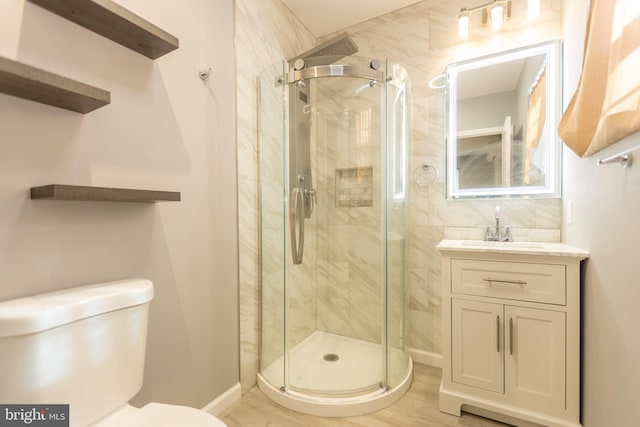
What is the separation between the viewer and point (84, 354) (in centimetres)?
90

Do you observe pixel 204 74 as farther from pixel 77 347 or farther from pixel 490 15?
pixel 490 15

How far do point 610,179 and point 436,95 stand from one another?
1257 mm

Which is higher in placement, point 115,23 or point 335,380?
point 115,23

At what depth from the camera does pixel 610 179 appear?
108 cm

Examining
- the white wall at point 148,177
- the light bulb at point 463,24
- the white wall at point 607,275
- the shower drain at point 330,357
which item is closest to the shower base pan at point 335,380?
the shower drain at point 330,357

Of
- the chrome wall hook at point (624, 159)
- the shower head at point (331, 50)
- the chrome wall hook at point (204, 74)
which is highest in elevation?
the shower head at point (331, 50)

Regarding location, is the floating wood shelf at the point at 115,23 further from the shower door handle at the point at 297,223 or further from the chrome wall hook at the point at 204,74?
the shower door handle at the point at 297,223

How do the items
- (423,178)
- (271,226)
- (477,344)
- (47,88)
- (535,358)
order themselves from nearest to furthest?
1. (47,88)
2. (535,358)
3. (477,344)
4. (271,226)
5. (423,178)

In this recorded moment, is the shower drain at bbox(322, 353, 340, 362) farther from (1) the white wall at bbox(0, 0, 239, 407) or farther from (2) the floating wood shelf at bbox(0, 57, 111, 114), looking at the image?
(2) the floating wood shelf at bbox(0, 57, 111, 114)

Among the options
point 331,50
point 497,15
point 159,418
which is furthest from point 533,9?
point 159,418

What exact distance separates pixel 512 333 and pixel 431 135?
4.39ft

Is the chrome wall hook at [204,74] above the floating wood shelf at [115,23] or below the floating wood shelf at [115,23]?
above

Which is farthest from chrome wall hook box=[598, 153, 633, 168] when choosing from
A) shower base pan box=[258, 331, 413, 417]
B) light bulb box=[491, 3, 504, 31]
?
shower base pan box=[258, 331, 413, 417]

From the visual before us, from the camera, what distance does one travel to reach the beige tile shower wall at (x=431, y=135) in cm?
190
